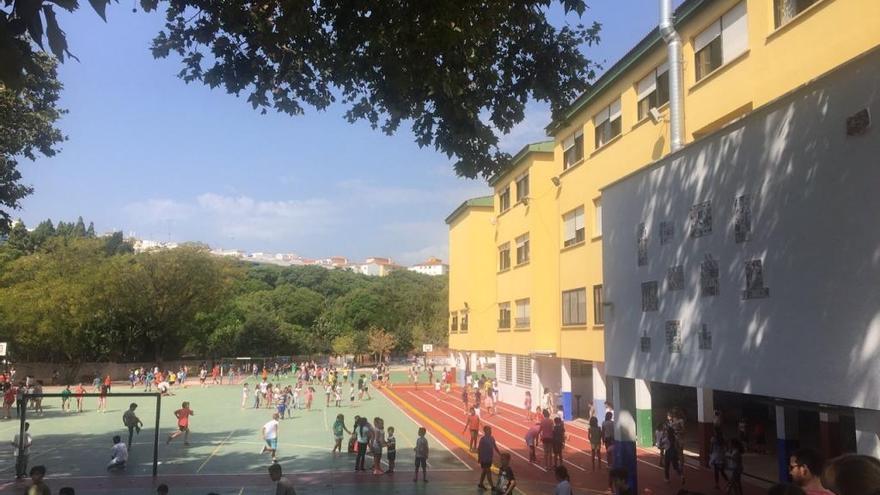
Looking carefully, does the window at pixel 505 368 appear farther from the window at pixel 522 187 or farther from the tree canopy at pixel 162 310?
the tree canopy at pixel 162 310

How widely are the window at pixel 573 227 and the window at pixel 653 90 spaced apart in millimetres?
6107

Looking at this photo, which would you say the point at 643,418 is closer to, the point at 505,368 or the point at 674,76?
the point at 674,76

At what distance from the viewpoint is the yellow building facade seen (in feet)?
53.1

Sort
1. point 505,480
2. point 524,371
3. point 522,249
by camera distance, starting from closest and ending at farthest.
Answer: point 505,480 → point 522,249 → point 524,371

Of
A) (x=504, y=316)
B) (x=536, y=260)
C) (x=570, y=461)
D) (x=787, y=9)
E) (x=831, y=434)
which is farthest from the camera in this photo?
(x=504, y=316)

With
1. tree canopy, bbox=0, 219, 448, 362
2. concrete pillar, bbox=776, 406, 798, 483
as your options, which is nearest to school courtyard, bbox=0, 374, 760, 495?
concrete pillar, bbox=776, 406, 798, 483

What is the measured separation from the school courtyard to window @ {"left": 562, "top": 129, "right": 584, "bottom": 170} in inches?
452

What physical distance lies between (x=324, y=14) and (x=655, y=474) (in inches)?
610

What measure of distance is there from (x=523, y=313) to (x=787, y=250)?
26.7 m

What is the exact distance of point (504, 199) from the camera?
1602 inches

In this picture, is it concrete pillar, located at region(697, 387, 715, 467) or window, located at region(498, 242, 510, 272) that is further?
window, located at region(498, 242, 510, 272)

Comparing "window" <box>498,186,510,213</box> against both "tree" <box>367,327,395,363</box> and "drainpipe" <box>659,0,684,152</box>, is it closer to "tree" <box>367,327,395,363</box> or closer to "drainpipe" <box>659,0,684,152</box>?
"drainpipe" <box>659,0,684,152</box>

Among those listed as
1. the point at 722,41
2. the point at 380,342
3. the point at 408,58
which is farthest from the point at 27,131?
the point at 380,342

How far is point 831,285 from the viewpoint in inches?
360
